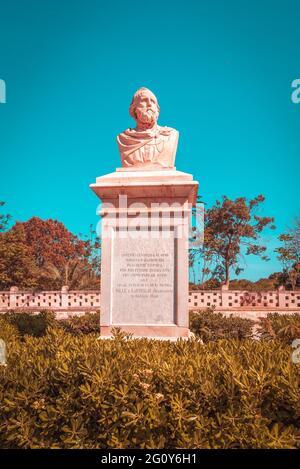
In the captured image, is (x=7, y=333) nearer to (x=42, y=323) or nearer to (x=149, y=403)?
(x=42, y=323)

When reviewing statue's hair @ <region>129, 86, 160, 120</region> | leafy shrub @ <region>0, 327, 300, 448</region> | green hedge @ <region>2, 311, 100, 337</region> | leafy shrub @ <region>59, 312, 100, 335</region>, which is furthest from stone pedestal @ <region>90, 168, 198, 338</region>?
leafy shrub @ <region>59, 312, 100, 335</region>

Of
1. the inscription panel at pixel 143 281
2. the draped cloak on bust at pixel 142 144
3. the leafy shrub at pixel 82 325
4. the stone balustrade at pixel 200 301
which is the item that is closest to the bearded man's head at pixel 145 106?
the draped cloak on bust at pixel 142 144

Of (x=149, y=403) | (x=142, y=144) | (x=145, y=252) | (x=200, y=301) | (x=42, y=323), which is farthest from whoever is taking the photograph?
(x=200, y=301)

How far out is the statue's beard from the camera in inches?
216

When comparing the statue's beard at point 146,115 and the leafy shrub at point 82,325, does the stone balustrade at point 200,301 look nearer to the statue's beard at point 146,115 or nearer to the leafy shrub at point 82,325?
the leafy shrub at point 82,325

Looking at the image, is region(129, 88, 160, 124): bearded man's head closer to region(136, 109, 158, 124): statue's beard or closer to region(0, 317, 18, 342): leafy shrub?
region(136, 109, 158, 124): statue's beard

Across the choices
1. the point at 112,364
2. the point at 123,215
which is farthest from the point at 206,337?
the point at 112,364

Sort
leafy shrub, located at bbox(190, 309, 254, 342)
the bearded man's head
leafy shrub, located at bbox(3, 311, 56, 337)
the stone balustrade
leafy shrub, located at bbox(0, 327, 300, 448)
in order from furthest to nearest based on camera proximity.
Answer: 1. the stone balustrade
2. leafy shrub, located at bbox(190, 309, 254, 342)
3. leafy shrub, located at bbox(3, 311, 56, 337)
4. the bearded man's head
5. leafy shrub, located at bbox(0, 327, 300, 448)

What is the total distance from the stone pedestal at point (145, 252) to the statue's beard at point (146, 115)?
0.84 m

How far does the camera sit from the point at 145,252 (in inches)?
200

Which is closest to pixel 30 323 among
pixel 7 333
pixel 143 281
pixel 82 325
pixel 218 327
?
pixel 82 325

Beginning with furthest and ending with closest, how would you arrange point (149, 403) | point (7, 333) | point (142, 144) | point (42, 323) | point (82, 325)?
point (82, 325)
point (42, 323)
point (142, 144)
point (7, 333)
point (149, 403)

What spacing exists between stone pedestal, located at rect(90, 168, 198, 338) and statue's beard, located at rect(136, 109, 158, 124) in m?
0.84

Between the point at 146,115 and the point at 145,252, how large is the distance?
6.16 feet
